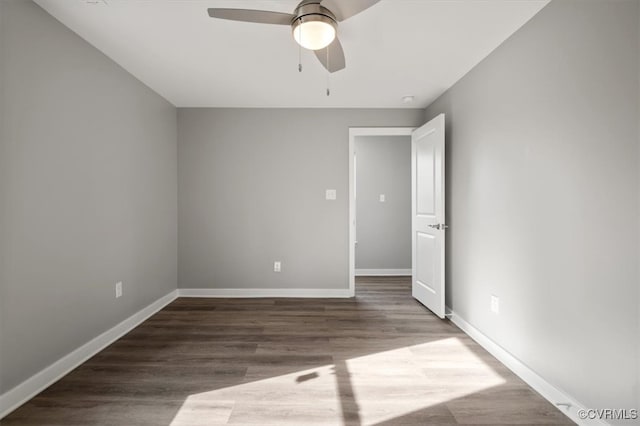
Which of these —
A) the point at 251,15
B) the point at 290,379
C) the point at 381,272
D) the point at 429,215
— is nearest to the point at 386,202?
the point at 381,272

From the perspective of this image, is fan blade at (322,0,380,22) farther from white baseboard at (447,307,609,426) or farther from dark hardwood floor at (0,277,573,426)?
white baseboard at (447,307,609,426)

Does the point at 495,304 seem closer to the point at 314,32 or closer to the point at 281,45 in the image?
the point at 314,32

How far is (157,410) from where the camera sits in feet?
5.93

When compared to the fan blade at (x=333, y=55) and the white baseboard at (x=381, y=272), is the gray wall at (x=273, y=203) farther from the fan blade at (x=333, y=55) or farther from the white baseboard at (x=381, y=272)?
the fan blade at (x=333, y=55)

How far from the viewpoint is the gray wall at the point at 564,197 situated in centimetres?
149

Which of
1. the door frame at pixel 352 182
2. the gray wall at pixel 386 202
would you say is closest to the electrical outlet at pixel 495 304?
the door frame at pixel 352 182

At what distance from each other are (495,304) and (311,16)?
7.63 feet

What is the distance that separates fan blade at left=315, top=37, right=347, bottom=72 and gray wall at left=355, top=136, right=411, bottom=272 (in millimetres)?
3070

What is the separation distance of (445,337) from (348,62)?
2442 mm

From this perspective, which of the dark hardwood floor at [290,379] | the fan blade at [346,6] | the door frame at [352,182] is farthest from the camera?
the door frame at [352,182]

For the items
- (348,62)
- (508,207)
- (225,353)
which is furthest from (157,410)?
(348,62)

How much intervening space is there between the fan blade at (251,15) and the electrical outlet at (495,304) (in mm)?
2347

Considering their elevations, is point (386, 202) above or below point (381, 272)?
above

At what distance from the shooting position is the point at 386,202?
17.8 ft
